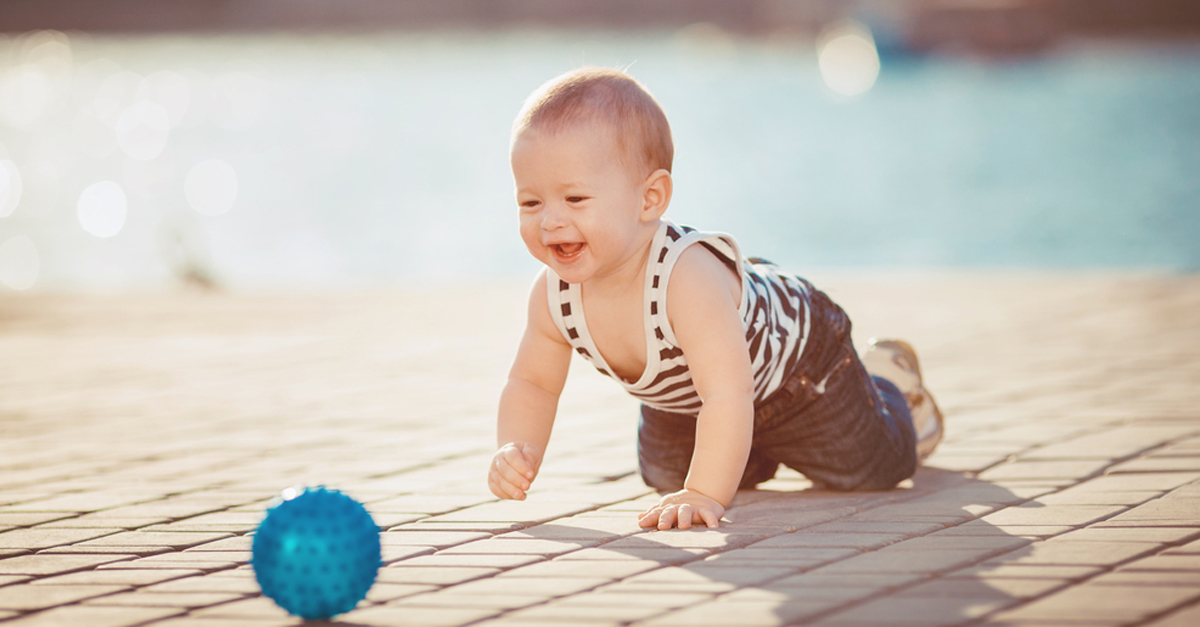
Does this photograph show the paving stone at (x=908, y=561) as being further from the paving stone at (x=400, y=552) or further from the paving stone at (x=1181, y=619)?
the paving stone at (x=400, y=552)

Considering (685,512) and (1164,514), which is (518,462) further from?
(1164,514)

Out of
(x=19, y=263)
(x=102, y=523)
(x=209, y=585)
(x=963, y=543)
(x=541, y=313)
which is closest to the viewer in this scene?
(x=209, y=585)

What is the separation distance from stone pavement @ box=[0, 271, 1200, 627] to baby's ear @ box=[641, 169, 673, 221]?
2.36 ft

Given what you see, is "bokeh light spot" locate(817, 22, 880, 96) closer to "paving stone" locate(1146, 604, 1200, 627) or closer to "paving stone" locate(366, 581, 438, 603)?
"paving stone" locate(366, 581, 438, 603)

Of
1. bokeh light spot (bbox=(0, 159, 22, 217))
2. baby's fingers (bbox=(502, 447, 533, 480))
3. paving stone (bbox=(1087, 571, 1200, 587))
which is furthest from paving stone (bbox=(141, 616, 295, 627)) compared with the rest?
bokeh light spot (bbox=(0, 159, 22, 217))

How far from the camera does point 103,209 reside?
25.6m

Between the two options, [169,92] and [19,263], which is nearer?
[19,263]

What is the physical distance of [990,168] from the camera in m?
30.6

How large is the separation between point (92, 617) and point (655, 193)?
146 cm

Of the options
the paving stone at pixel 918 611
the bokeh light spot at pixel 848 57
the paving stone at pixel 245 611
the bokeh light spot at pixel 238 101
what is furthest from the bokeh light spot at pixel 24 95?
the paving stone at pixel 918 611

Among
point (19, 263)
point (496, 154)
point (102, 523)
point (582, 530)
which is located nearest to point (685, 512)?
point (582, 530)

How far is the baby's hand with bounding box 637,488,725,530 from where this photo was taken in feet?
9.28

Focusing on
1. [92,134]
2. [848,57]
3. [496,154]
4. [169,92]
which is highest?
[169,92]

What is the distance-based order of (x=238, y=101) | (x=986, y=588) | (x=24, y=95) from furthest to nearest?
(x=24, y=95), (x=238, y=101), (x=986, y=588)
